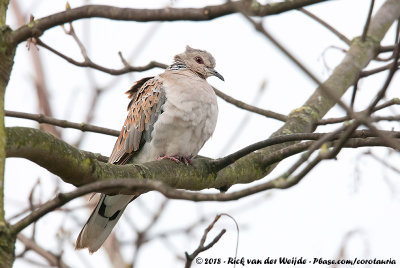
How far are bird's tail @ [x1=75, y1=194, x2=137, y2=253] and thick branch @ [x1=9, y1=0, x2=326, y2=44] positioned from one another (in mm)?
2256

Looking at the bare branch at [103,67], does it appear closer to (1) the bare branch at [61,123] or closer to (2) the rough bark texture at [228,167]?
(1) the bare branch at [61,123]

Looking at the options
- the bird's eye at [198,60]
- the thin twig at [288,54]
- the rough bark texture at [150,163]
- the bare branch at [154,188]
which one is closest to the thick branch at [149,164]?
the rough bark texture at [150,163]

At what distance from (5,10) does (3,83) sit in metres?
0.35

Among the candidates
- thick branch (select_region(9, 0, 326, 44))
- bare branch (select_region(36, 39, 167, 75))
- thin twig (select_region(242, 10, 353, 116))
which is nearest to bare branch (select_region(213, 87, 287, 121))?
bare branch (select_region(36, 39, 167, 75))

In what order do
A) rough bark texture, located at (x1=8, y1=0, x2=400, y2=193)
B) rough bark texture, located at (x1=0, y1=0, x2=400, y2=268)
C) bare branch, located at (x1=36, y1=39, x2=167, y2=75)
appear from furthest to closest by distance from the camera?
1. bare branch, located at (x1=36, y1=39, x2=167, y2=75)
2. rough bark texture, located at (x1=8, y1=0, x2=400, y2=193)
3. rough bark texture, located at (x1=0, y1=0, x2=400, y2=268)

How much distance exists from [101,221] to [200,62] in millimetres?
1905

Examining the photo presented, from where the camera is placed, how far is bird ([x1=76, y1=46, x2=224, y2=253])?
459cm

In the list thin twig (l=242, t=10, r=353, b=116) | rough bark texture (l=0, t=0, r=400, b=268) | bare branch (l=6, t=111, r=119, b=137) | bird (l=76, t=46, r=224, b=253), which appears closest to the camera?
thin twig (l=242, t=10, r=353, b=116)

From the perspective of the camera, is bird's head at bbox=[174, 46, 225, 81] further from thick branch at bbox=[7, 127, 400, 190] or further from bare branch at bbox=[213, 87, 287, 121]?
thick branch at bbox=[7, 127, 400, 190]

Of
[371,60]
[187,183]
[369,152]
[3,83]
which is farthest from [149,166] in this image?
[371,60]

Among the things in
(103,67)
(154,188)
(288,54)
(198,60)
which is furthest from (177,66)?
(288,54)

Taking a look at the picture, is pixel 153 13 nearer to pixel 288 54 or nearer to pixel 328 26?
pixel 288 54

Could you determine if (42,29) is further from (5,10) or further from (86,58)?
(86,58)

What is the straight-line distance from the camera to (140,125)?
486cm
